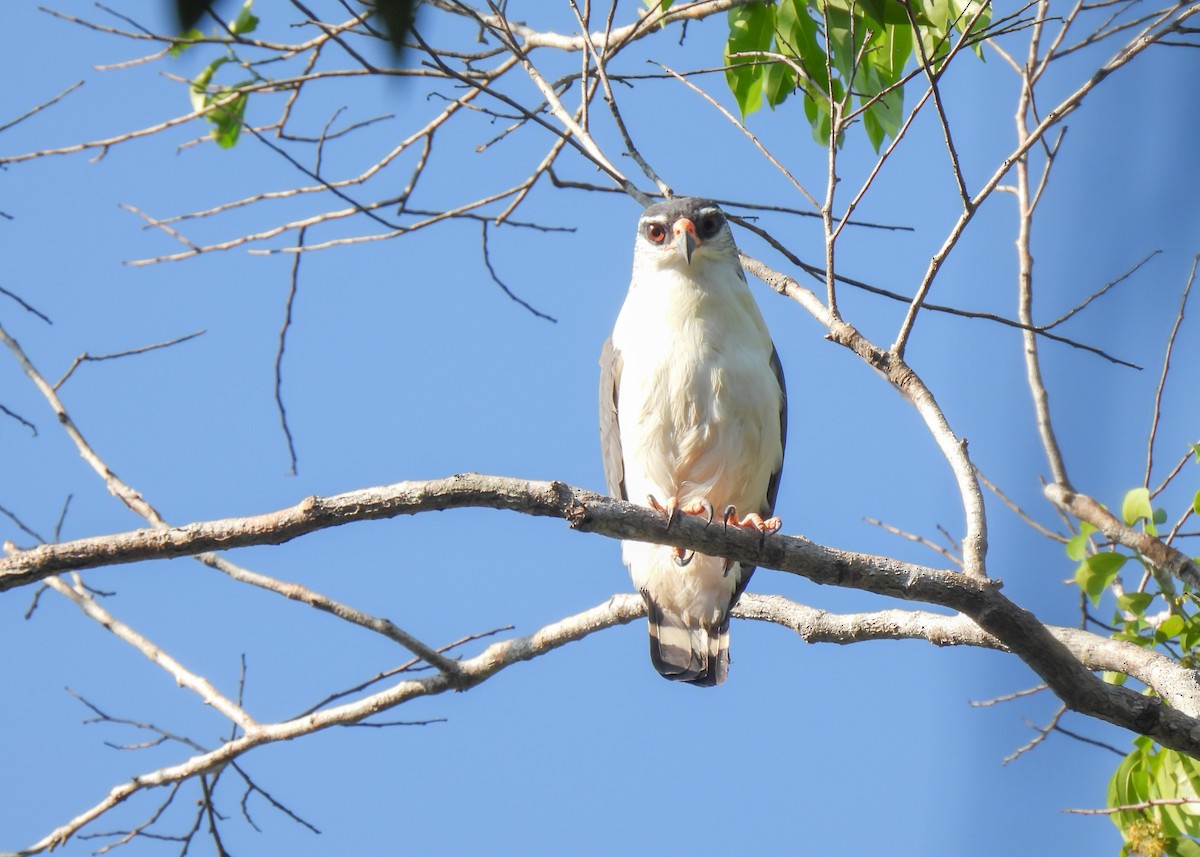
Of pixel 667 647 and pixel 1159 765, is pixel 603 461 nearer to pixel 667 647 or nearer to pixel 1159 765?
pixel 667 647

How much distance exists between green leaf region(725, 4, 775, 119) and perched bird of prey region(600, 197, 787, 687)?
2.22 feet

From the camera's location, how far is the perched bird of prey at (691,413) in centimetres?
450

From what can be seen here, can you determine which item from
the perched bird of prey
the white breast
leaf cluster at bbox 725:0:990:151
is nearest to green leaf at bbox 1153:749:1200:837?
the perched bird of prey

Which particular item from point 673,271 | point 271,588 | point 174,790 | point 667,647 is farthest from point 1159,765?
point 174,790

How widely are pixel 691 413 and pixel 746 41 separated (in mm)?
1411

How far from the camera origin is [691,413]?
14.7 ft

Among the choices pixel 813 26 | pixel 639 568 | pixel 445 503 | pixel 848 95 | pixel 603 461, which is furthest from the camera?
pixel 603 461

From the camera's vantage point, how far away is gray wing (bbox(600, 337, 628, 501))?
4.85m

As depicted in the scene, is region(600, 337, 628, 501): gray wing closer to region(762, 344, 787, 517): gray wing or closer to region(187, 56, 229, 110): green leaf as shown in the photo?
region(762, 344, 787, 517): gray wing

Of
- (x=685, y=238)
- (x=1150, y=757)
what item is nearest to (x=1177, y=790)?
(x=1150, y=757)

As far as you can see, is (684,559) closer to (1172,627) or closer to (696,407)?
(696,407)

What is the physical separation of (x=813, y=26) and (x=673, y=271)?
1288 mm

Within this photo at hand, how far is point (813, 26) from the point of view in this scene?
12.8 ft

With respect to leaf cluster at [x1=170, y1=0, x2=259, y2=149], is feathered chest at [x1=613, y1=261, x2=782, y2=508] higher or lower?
lower
